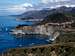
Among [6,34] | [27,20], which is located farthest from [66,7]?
[6,34]

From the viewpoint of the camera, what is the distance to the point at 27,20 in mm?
50125

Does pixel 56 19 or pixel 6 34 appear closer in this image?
pixel 6 34

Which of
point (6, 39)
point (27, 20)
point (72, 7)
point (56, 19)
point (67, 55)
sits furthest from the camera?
point (72, 7)

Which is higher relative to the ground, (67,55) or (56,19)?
(67,55)

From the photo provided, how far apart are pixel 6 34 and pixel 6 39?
3270 millimetres

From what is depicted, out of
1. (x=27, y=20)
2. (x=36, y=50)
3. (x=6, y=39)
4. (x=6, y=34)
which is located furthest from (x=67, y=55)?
(x=27, y=20)

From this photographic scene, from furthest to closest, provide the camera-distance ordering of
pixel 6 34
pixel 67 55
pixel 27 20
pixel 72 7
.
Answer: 1. pixel 72 7
2. pixel 27 20
3. pixel 6 34
4. pixel 67 55

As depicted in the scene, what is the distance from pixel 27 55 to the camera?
493 inches

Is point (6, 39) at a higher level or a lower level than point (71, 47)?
lower

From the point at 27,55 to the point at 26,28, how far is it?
28.6m

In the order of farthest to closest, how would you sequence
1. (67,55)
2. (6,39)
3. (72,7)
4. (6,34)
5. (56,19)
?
(72,7)
(56,19)
(6,34)
(6,39)
(67,55)

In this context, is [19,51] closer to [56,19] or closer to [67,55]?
[67,55]

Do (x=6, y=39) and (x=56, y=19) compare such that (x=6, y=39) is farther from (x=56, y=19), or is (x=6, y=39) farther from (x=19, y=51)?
(x=19, y=51)

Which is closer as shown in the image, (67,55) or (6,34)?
(67,55)
